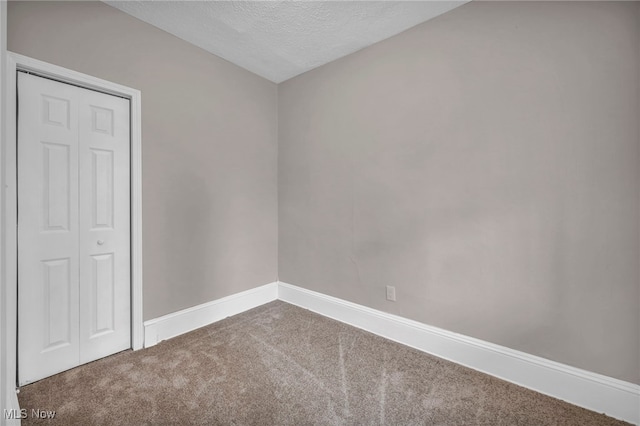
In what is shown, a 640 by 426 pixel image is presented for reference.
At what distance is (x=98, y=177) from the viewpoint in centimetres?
201

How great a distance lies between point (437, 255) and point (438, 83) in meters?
1.34

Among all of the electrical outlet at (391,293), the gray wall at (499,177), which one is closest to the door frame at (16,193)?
the gray wall at (499,177)

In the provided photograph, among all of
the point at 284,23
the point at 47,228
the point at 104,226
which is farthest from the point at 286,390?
the point at 284,23

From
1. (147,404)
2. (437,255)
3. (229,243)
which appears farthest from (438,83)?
(147,404)

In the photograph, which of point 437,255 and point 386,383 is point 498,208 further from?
point 386,383

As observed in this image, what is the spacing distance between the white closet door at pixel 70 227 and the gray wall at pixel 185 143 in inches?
7.1

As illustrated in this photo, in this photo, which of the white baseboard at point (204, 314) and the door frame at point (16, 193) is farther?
the white baseboard at point (204, 314)

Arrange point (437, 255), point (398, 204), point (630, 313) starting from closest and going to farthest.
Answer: point (630, 313)
point (437, 255)
point (398, 204)

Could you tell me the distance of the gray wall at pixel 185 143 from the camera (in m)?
1.89

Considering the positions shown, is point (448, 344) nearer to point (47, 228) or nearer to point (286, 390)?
point (286, 390)

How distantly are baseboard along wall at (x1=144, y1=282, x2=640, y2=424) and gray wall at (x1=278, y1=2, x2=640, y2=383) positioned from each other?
0.07 metres

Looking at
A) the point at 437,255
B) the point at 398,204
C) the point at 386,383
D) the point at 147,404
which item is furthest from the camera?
the point at 398,204

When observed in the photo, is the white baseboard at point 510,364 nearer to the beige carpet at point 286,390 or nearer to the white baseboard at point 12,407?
the beige carpet at point 286,390

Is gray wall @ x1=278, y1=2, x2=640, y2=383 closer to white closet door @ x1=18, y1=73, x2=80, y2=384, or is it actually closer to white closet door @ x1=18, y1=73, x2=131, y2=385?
white closet door @ x1=18, y1=73, x2=131, y2=385
